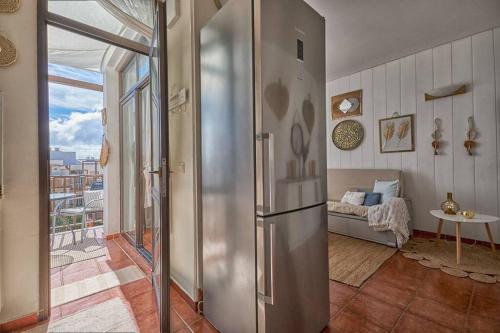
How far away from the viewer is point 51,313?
162 centimetres

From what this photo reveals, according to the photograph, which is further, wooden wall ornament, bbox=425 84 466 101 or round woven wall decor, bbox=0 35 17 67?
wooden wall ornament, bbox=425 84 466 101

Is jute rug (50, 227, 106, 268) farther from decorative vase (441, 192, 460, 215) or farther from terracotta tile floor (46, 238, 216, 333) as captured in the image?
decorative vase (441, 192, 460, 215)

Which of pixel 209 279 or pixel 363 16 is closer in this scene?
pixel 209 279

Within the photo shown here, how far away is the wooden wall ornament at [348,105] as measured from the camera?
412cm

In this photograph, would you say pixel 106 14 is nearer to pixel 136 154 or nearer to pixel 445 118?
pixel 136 154

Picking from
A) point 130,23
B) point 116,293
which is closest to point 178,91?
point 130,23

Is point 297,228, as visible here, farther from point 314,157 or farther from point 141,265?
point 141,265

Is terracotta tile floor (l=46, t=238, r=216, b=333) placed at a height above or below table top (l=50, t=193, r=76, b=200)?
below

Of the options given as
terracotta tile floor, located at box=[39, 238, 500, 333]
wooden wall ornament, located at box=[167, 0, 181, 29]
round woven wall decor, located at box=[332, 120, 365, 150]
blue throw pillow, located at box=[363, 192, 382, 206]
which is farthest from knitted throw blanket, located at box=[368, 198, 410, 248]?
wooden wall ornament, located at box=[167, 0, 181, 29]

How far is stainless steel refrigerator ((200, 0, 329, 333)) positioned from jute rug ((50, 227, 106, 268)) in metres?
1.98

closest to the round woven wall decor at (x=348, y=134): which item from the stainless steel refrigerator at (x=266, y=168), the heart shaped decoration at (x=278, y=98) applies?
the stainless steel refrigerator at (x=266, y=168)

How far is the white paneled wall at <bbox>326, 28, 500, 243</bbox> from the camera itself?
2.87 meters

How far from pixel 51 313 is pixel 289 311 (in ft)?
5.66

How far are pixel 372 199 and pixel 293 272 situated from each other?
2670mm
